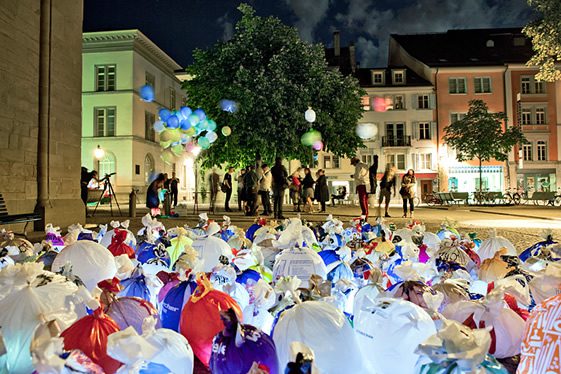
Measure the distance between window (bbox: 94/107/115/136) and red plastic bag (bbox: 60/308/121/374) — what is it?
33648 millimetres

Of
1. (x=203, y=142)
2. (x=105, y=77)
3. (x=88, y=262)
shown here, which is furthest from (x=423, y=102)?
(x=88, y=262)

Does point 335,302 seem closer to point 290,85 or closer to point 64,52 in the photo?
point 64,52

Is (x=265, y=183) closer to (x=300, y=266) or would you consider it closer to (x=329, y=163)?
(x=300, y=266)

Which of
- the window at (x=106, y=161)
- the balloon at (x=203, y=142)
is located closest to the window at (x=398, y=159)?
the window at (x=106, y=161)

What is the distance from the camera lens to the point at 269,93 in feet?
61.3

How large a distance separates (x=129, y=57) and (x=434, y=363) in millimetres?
34886

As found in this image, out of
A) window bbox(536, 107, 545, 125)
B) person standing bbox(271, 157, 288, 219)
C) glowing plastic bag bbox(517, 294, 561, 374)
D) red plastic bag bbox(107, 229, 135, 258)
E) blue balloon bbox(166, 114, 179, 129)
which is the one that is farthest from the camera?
window bbox(536, 107, 545, 125)

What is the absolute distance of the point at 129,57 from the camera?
33.0 meters

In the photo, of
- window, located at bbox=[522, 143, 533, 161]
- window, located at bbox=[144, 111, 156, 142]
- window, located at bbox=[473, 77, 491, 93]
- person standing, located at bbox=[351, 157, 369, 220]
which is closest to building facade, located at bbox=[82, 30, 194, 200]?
window, located at bbox=[144, 111, 156, 142]

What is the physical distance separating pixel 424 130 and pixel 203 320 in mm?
38930

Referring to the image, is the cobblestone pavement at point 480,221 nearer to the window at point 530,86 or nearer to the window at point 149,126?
the window at point 149,126

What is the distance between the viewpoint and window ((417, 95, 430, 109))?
38.5 metres

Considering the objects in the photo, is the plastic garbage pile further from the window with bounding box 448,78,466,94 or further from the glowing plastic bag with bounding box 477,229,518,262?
the window with bounding box 448,78,466,94

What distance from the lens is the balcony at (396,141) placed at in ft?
127
